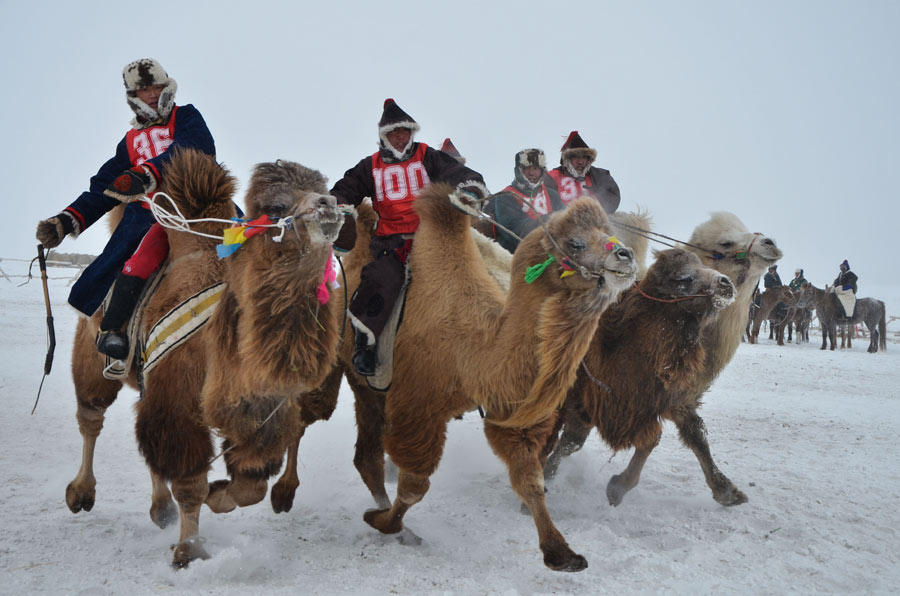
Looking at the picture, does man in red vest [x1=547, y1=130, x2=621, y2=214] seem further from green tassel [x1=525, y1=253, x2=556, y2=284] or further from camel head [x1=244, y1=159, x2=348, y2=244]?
camel head [x1=244, y1=159, x2=348, y2=244]

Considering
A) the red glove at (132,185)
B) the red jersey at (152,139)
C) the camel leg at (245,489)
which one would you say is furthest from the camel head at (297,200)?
the camel leg at (245,489)

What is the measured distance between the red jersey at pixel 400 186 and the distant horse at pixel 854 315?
18.9m

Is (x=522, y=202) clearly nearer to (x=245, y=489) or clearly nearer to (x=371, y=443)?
(x=371, y=443)

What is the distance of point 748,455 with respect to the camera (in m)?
5.46

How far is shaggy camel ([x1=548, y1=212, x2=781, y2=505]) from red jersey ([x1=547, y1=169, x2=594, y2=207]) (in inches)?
65.0

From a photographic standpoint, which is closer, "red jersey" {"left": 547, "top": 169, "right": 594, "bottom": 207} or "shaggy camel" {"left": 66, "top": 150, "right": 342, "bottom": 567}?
"shaggy camel" {"left": 66, "top": 150, "right": 342, "bottom": 567}

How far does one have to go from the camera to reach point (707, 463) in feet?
14.3

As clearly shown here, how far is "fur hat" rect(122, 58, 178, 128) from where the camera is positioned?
366 centimetres

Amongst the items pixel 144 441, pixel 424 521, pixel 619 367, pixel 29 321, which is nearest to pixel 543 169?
pixel 619 367

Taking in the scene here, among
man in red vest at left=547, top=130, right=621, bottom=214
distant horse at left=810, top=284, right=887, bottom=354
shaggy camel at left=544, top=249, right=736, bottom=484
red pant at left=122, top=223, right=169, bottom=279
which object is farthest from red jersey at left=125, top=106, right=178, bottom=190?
distant horse at left=810, top=284, right=887, bottom=354

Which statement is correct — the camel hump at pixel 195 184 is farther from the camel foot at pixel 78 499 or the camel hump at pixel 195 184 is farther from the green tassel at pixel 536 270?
the camel foot at pixel 78 499

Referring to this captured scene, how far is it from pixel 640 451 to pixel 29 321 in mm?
12447

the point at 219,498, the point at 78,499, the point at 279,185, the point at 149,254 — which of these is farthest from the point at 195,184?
the point at 78,499

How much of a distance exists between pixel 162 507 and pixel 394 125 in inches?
114
